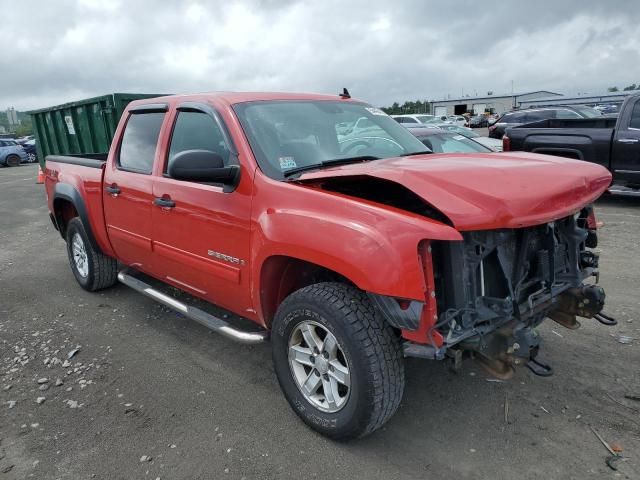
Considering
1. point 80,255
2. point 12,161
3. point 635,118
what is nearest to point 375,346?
point 80,255

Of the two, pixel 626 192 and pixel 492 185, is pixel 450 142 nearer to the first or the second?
pixel 626 192

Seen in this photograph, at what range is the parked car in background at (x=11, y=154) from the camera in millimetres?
26484

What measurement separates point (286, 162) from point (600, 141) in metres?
7.48

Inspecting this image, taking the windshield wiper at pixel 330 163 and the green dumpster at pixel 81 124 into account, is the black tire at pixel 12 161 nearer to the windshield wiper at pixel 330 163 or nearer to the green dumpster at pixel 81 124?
A: the green dumpster at pixel 81 124

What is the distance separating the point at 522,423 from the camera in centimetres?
302

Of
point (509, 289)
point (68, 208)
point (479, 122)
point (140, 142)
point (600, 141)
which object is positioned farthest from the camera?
point (479, 122)

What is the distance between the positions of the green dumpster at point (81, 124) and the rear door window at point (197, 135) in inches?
201

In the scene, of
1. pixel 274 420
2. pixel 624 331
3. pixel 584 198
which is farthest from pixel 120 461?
pixel 624 331

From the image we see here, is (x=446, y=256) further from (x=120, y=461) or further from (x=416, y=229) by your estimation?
(x=120, y=461)

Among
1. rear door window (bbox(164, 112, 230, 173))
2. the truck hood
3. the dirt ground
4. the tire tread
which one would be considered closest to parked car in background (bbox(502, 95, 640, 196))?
the dirt ground

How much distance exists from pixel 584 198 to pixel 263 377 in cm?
232

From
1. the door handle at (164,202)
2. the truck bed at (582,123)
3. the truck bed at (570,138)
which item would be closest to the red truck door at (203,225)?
the door handle at (164,202)

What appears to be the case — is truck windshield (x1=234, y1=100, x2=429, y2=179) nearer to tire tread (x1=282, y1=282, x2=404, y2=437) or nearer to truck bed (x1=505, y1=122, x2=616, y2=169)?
tire tread (x1=282, y1=282, x2=404, y2=437)

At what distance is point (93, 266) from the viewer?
A: 5262 mm
